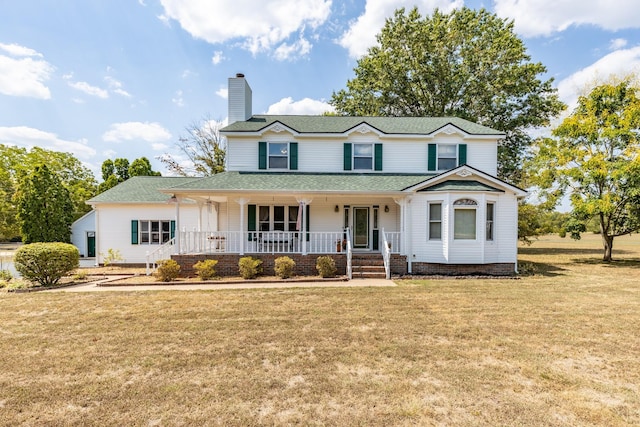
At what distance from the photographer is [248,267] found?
11461mm

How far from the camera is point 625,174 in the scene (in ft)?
49.8

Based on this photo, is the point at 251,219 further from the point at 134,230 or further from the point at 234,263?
the point at 134,230

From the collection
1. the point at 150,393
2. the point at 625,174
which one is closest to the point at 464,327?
the point at 150,393

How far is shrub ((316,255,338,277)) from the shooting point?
11.5 m

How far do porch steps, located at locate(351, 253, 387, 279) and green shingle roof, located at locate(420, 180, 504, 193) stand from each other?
3566mm

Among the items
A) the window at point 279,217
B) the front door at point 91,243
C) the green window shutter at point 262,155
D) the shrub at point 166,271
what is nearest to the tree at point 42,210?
the front door at point 91,243

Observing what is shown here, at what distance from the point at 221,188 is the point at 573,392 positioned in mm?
11702

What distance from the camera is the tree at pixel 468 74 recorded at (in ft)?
80.3

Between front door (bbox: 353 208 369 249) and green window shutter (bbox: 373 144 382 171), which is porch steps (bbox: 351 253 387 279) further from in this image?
green window shutter (bbox: 373 144 382 171)

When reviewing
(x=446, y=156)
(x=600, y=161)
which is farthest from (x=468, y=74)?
(x=446, y=156)

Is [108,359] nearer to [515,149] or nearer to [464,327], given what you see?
[464,327]

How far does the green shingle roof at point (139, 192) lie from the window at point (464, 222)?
39.5 feet

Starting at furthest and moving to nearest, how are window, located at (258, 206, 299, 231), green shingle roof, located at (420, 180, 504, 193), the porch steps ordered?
window, located at (258, 206, 299, 231) → green shingle roof, located at (420, 180, 504, 193) → the porch steps

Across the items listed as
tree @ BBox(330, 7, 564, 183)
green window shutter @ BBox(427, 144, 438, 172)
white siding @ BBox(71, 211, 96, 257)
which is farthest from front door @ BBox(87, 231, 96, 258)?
tree @ BBox(330, 7, 564, 183)
